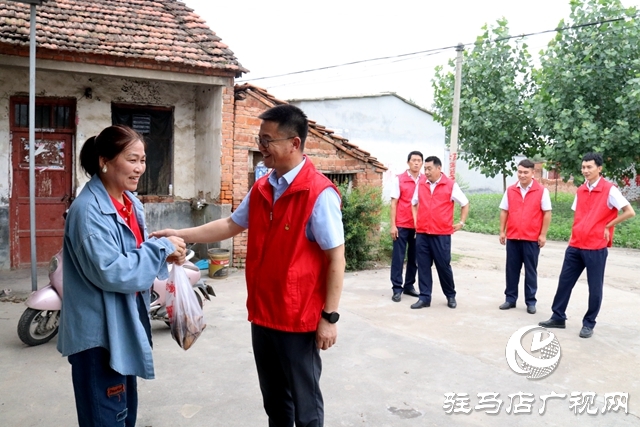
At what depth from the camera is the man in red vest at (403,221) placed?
7496 mm

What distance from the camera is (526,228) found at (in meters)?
6.75

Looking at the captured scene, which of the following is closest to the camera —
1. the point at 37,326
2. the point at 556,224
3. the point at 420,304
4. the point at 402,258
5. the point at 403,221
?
the point at 37,326

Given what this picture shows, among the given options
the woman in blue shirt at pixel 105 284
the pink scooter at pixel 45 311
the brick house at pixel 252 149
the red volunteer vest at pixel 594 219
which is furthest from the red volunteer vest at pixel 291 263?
the brick house at pixel 252 149

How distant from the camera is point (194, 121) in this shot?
1000 centimetres

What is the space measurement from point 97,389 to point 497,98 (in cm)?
1832

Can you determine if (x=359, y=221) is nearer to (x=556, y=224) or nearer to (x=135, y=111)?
(x=135, y=111)

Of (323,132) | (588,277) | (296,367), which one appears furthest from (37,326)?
(323,132)

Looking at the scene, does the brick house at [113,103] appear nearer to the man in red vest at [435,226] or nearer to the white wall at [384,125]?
the man in red vest at [435,226]

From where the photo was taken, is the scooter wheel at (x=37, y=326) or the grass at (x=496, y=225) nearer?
the scooter wheel at (x=37, y=326)

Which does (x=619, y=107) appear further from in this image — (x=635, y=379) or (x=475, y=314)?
(x=635, y=379)

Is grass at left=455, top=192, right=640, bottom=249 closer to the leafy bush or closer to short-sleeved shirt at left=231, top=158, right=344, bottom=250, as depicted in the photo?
the leafy bush

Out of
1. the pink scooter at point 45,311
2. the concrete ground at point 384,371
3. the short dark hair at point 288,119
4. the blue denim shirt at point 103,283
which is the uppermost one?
the short dark hair at point 288,119

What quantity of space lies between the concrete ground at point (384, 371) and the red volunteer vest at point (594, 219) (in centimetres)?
102

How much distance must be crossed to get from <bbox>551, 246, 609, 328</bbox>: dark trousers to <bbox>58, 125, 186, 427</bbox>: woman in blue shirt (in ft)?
16.1
